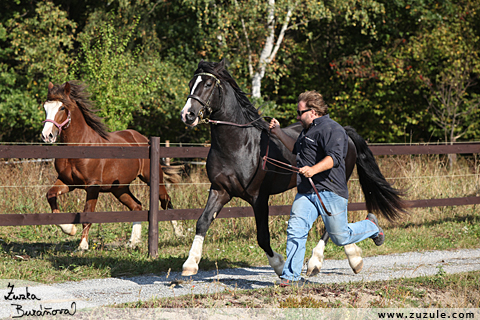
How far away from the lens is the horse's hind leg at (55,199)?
719 cm

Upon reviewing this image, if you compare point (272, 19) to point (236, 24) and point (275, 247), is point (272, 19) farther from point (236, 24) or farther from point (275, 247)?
point (275, 247)

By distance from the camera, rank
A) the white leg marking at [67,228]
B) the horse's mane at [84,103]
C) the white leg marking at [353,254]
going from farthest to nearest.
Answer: the horse's mane at [84,103] → the white leg marking at [67,228] → the white leg marking at [353,254]

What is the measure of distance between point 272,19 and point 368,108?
558cm

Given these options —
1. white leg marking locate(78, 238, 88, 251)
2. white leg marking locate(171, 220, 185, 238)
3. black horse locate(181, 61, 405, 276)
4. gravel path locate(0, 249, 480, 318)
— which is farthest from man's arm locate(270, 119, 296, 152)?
white leg marking locate(78, 238, 88, 251)

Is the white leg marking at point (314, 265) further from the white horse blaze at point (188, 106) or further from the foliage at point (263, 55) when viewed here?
the foliage at point (263, 55)

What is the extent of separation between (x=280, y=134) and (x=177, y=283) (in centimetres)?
195

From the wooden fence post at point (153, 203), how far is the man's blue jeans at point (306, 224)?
269cm

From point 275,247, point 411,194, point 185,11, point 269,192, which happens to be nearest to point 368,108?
point 185,11

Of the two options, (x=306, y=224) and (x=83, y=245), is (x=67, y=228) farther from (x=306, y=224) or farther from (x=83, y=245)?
(x=306, y=224)

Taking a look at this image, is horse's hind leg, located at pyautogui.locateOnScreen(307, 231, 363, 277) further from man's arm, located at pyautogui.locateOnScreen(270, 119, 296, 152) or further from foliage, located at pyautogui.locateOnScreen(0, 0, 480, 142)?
foliage, located at pyautogui.locateOnScreen(0, 0, 480, 142)

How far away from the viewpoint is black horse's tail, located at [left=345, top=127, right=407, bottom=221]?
6629 millimetres

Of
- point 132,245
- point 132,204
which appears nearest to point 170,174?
point 132,204

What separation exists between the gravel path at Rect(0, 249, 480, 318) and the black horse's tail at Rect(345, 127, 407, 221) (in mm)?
736

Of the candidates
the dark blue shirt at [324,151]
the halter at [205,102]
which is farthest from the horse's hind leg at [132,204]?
the dark blue shirt at [324,151]
